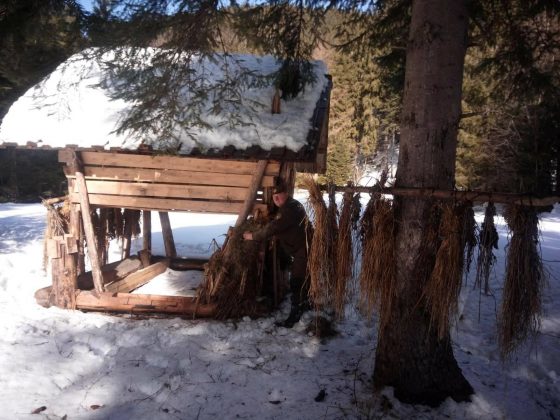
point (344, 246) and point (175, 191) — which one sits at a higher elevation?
point (175, 191)

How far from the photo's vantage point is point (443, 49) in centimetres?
369

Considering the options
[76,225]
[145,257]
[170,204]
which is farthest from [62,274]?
[145,257]

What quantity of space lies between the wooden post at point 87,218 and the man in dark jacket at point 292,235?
2.71 metres

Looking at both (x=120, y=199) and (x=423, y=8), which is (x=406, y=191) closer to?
(x=423, y=8)

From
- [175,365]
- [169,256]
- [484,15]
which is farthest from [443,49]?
[169,256]

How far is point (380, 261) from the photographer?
392 cm

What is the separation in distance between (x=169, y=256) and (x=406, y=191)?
6.92m

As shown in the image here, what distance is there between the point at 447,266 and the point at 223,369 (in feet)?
9.42

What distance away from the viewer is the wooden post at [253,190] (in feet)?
19.3

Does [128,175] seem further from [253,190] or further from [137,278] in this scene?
[137,278]

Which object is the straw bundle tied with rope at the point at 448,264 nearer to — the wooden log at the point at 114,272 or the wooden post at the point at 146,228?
the wooden log at the point at 114,272

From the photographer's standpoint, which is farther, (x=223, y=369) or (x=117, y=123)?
(x=117, y=123)

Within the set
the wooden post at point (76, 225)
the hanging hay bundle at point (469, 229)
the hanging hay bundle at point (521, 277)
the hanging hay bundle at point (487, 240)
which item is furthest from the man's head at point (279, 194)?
the wooden post at point (76, 225)

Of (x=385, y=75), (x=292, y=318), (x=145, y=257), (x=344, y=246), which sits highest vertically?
(x=385, y=75)
